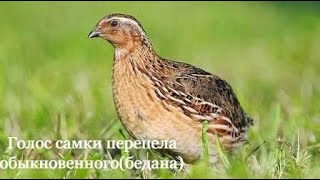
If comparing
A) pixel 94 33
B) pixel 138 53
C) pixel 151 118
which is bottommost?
pixel 151 118

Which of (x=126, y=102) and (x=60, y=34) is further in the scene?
(x=60, y=34)

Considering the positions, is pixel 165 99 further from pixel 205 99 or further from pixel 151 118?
pixel 205 99

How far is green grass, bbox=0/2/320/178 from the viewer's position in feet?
26.6

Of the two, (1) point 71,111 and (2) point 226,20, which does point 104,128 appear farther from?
(2) point 226,20

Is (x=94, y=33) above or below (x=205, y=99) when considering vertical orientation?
above

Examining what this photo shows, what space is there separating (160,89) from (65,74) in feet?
15.2

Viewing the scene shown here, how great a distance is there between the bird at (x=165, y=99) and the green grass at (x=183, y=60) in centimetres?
25

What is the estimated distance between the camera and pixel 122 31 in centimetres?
857

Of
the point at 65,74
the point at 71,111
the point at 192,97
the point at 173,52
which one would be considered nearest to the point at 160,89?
the point at 192,97

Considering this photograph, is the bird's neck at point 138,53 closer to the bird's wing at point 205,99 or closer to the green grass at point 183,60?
the bird's wing at point 205,99

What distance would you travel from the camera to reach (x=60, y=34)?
1838 cm

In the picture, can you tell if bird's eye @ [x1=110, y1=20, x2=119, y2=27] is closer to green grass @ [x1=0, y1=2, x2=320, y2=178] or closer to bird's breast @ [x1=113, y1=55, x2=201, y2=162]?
bird's breast @ [x1=113, y1=55, x2=201, y2=162]

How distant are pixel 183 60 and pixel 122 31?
6821 millimetres

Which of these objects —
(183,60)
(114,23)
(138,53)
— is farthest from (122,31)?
(183,60)
